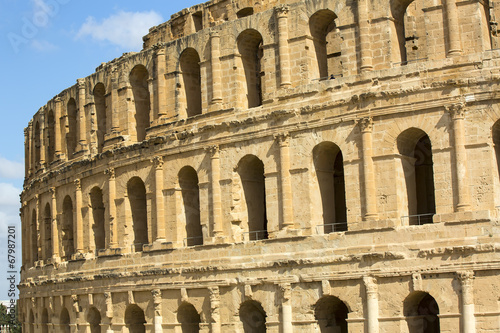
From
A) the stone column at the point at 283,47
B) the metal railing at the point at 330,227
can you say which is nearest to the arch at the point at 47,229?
the stone column at the point at 283,47

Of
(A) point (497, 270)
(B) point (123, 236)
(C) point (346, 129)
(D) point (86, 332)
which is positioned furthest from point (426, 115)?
(D) point (86, 332)

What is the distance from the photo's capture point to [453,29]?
26.5 meters

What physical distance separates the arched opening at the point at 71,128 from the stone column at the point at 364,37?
1636 centimetres

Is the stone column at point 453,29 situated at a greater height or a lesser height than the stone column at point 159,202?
greater

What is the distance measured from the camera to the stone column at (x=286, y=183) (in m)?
28.8

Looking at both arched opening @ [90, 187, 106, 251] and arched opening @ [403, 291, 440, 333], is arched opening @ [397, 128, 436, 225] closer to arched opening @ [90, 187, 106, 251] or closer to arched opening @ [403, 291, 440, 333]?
arched opening @ [403, 291, 440, 333]

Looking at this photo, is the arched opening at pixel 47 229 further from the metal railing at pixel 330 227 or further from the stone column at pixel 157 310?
the metal railing at pixel 330 227

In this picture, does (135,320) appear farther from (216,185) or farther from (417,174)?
(417,174)

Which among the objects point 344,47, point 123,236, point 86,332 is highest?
point 344,47

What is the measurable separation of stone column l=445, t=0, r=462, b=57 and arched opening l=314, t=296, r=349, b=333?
26.5 ft

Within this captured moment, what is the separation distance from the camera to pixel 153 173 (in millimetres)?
33219

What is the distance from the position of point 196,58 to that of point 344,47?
705 cm

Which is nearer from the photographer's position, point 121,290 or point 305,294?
point 305,294

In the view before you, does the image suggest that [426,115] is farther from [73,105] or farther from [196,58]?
[73,105]
